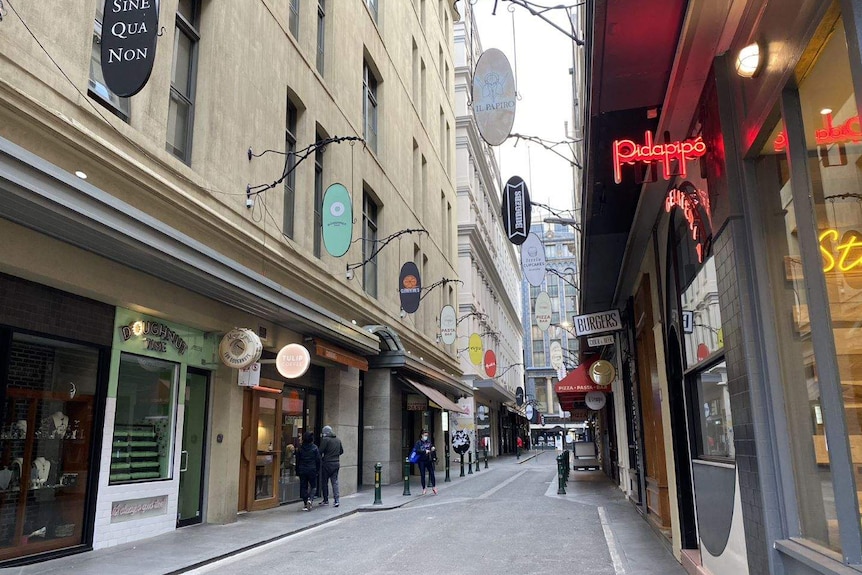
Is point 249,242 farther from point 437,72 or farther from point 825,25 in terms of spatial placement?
point 437,72

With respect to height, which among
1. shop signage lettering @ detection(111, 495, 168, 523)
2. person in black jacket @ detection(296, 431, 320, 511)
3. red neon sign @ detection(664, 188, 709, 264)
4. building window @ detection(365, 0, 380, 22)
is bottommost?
shop signage lettering @ detection(111, 495, 168, 523)

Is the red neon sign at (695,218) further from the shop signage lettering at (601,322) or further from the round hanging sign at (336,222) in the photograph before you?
the shop signage lettering at (601,322)

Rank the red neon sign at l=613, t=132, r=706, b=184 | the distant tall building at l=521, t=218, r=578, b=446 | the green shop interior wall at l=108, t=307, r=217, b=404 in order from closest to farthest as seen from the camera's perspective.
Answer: the red neon sign at l=613, t=132, r=706, b=184
the green shop interior wall at l=108, t=307, r=217, b=404
the distant tall building at l=521, t=218, r=578, b=446

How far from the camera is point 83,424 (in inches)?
371

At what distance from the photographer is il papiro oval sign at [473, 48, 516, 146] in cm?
911

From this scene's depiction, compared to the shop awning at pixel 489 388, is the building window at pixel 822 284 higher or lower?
lower

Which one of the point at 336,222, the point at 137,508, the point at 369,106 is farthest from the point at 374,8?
the point at 137,508

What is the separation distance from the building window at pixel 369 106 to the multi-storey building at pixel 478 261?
506 inches

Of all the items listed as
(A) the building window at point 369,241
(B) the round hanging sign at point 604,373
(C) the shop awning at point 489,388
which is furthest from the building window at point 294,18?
(C) the shop awning at point 489,388

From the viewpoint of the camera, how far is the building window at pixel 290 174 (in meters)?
15.4

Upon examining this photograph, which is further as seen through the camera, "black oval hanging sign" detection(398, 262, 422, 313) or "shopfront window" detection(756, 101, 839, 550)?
"black oval hanging sign" detection(398, 262, 422, 313)

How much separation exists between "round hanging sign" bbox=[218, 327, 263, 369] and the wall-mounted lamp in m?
9.42

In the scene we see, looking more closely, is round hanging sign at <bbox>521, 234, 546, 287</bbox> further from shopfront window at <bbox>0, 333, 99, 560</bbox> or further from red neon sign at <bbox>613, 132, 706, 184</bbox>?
red neon sign at <bbox>613, 132, 706, 184</bbox>

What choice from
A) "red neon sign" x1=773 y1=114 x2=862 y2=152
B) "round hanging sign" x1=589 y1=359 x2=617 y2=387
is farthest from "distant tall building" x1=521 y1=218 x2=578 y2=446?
"red neon sign" x1=773 y1=114 x2=862 y2=152
